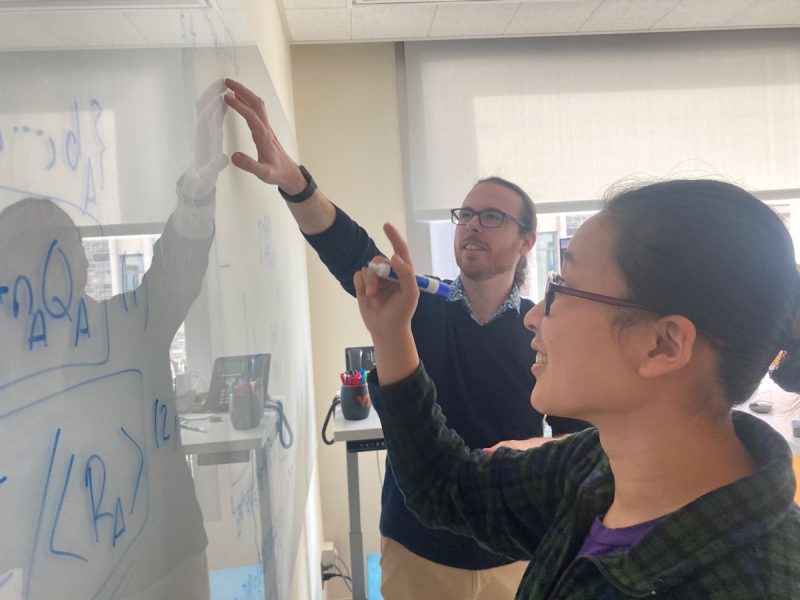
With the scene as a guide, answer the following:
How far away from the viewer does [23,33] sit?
0.35 meters

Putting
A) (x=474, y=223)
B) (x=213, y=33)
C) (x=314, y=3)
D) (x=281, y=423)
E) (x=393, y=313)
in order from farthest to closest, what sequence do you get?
(x=314, y=3)
(x=474, y=223)
(x=281, y=423)
(x=393, y=313)
(x=213, y=33)

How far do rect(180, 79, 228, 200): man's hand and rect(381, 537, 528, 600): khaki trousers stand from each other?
1039 mm

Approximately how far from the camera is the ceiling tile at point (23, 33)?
33cm

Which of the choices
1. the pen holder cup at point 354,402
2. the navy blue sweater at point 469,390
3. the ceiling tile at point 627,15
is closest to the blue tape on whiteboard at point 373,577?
the pen holder cup at point 354,402

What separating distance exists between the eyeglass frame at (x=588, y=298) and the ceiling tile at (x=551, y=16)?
1.99 m

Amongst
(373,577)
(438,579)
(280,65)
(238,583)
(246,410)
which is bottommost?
(373,577)

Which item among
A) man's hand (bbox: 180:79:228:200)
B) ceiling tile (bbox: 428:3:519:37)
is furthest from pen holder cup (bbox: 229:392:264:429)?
ceiling tile (bbox: 428:3:519:37)

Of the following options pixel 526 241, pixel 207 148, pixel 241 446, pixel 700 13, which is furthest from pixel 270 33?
pixel 700 13

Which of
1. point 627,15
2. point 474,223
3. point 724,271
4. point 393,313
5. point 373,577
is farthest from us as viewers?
point 373,577

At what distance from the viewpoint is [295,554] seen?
1420 millimetres

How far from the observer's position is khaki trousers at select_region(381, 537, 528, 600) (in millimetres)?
1317

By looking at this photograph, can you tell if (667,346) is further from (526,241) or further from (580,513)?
(526,241)

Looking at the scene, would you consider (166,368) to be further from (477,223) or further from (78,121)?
(477,223)

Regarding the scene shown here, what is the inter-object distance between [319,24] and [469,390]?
71.3 inches
